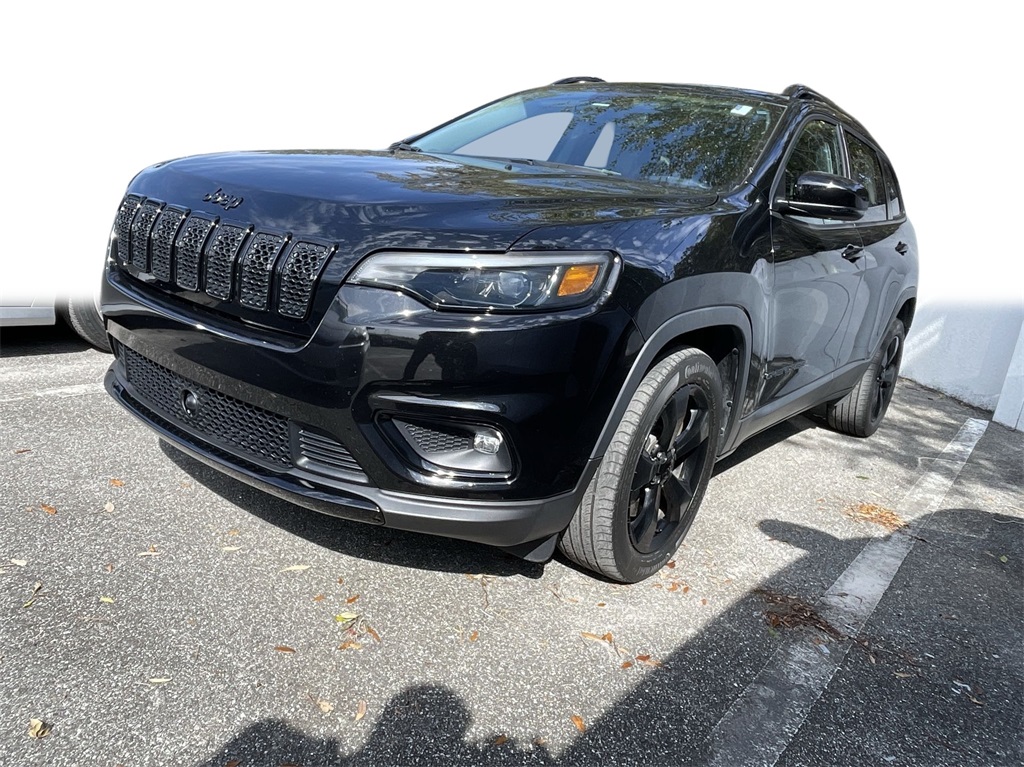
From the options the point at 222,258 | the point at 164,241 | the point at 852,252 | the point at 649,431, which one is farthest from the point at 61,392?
the point at 852,252

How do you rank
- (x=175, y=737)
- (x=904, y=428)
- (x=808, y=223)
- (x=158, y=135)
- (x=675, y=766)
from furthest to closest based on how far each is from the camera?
(x=158, y=135), (x=904, y=428), (x=808, y=223), (x=675, y=766), (x=175, y=737)

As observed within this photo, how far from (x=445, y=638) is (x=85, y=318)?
3582 mm

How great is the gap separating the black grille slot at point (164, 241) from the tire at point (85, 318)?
8.60 feet

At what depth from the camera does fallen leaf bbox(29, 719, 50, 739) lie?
190cm

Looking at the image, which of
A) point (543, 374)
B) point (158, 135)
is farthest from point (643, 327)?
point (158, 135)

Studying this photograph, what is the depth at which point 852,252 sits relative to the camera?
380cm

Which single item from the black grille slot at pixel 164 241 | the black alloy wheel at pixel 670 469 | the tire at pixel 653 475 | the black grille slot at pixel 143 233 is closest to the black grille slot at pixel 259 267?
the black grille slot at pixel 164 241

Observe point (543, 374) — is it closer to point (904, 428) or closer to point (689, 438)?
point (689, 438)

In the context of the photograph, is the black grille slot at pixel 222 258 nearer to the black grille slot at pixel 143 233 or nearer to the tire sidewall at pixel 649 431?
the black grille slot at pixel 143 233

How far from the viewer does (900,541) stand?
369 cm

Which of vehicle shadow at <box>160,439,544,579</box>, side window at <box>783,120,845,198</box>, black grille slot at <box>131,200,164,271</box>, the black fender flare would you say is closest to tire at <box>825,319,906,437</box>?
side window at <box>783,120,845,198</box>

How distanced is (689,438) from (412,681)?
49.3 inches

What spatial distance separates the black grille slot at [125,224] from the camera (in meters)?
2.72

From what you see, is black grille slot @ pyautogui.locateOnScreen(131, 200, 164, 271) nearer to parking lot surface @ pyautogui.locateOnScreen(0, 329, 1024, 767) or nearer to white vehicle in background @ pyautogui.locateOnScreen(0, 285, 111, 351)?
parking lot surface @ pyautogui.locateOnScreen(0, 329, 1024, 767)
